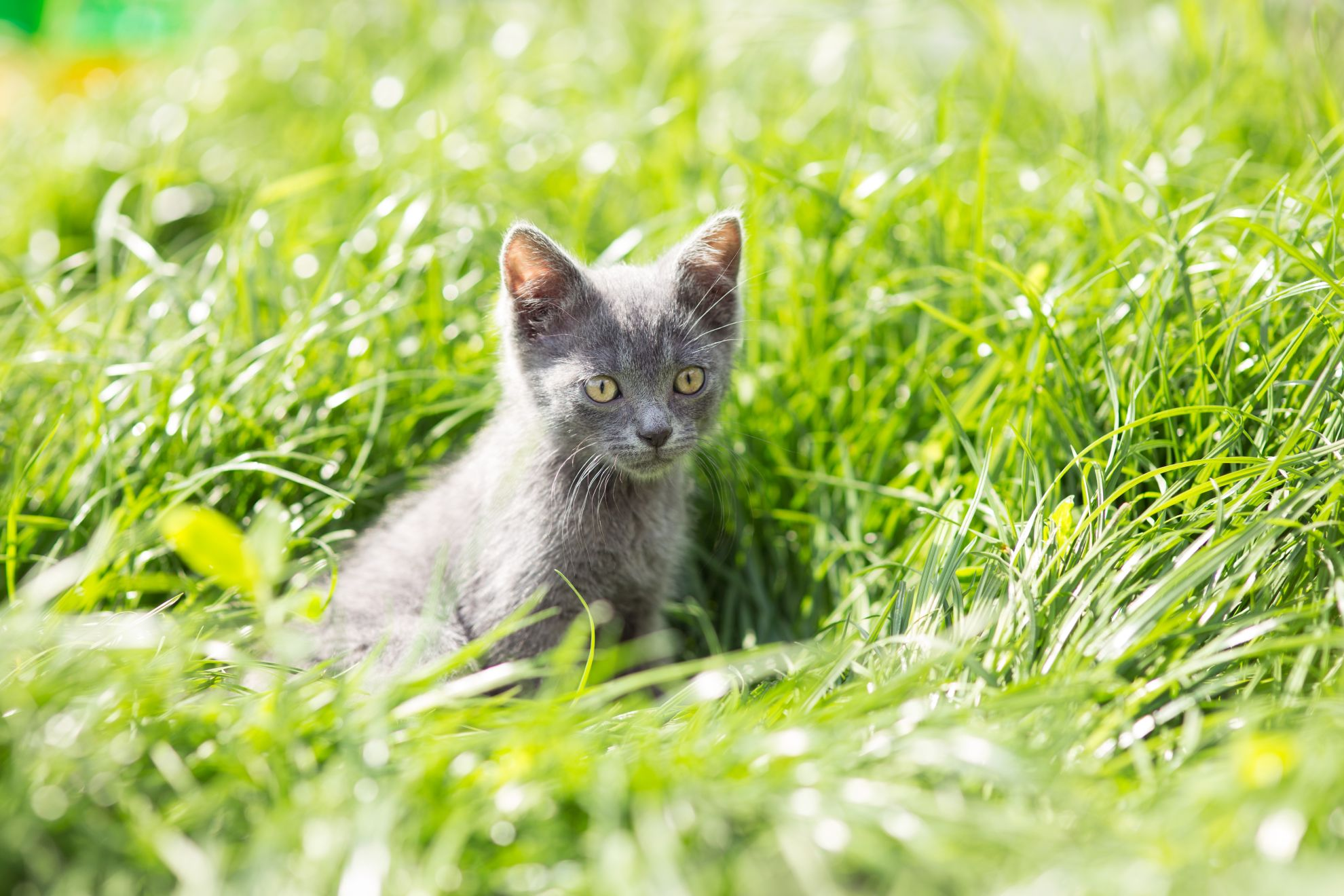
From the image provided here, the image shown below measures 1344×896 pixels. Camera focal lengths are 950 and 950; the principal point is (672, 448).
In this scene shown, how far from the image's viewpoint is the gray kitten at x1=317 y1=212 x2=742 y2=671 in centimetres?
238

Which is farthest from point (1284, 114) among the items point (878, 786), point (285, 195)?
point (285, 195)

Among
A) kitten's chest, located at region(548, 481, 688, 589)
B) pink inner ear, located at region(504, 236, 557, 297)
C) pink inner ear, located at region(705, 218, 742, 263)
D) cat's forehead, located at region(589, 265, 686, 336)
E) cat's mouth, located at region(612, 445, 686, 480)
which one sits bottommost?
kitten's chest, located at region(548, 481, 688, 589)

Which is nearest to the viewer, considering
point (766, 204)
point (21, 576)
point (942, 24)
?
point (21, 576)

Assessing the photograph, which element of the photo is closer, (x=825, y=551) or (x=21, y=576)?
(x=21, y=576)

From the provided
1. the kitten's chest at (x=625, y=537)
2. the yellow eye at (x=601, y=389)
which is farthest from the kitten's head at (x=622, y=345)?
the kitten's chest at (x=625, y=537)

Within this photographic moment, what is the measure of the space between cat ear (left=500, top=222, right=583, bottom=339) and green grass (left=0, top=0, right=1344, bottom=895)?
A: 0.48 m

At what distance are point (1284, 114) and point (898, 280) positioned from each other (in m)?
1.84

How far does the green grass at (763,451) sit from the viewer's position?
1449mm

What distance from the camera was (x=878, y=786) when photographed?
58.3 inches

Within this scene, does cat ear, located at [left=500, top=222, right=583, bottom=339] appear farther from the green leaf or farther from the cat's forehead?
the green leaf

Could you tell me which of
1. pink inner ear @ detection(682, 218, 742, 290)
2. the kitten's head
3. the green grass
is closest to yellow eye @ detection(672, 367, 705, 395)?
the kitten's head

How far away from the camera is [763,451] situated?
9.71ft

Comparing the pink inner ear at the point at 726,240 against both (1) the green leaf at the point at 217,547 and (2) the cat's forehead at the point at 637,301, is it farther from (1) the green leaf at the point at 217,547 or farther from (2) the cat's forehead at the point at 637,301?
(1) the green leaf at the point at 217,547

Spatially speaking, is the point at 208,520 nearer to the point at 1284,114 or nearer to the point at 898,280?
the point at 898,280
